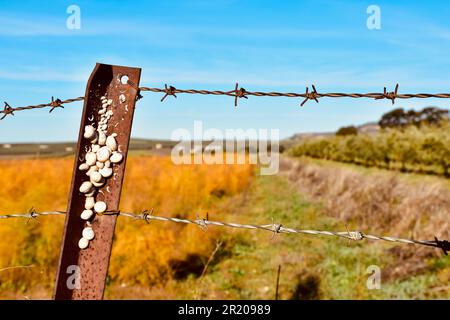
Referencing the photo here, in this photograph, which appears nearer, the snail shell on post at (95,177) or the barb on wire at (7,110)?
the snail shell on post at (95,177)

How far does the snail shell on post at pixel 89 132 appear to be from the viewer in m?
1.57

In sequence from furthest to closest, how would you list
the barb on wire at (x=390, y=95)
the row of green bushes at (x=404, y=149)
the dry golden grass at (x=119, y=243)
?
the row of green bushes at (x=404, y=149), the dry golden grass at (x=119, y=243), the barb on wire at (x=390, y=95)

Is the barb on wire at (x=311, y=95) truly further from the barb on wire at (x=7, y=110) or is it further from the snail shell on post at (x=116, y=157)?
the barb on wire at (x=7, y=110)

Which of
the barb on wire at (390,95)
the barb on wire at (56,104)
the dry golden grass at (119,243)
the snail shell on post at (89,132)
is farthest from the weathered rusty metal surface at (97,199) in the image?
the dry golden grass at (119,243)

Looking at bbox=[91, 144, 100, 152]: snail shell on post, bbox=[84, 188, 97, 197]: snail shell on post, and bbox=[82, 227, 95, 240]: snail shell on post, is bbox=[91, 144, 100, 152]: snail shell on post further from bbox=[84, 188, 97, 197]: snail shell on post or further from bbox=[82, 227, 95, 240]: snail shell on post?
bbox=[82, 227, 95, 240]: snail shell on post

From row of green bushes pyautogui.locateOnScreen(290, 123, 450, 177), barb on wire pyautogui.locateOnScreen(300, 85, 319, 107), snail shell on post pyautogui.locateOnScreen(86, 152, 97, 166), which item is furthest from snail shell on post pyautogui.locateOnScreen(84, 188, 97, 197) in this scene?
row of green bushes pyautogui.locateOnScreen(290, 123, 450, 177)

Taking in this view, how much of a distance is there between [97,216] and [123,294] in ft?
14.7

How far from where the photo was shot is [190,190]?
916cm

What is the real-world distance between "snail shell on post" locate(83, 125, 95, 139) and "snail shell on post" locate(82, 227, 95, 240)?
1.14 feet

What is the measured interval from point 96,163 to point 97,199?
139 millimetres

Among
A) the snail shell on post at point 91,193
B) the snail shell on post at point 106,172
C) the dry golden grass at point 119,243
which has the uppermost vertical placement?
A: the snail shell on post at point 106,172

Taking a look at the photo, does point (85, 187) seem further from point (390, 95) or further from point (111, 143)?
point (390, 95)

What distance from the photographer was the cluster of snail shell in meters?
1.58

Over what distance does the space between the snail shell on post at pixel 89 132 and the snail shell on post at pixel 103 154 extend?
6cm
